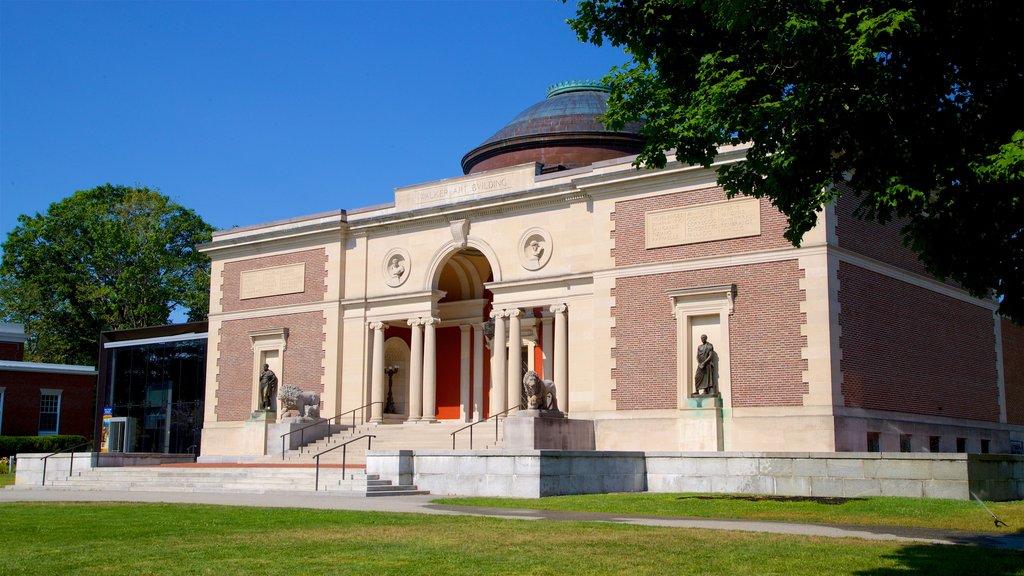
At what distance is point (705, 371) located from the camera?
90.4 feet

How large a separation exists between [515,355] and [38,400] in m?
32.7

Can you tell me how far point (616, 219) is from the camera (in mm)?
30141

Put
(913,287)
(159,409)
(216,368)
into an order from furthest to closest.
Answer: (159,409) < (216,368) < (913,287)

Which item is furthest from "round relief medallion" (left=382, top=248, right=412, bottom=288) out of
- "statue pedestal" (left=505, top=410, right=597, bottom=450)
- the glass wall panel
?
the glass wall panel

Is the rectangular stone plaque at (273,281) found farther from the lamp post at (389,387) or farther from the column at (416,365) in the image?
the column at (416,365)

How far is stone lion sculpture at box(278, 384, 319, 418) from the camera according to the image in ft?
111

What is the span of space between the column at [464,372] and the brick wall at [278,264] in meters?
4.99

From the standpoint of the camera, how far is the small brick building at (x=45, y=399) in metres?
53.0

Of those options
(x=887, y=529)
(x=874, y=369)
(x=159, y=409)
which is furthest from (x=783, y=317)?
(x=159, y=409)

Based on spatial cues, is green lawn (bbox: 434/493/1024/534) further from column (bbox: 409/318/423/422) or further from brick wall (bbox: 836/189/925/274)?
column (bbox: 409/318/423/422)

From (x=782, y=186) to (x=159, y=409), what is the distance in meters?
A: 35.5

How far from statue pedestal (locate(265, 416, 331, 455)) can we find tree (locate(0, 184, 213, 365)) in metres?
27.6

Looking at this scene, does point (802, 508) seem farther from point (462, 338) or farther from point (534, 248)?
point (462, 338)

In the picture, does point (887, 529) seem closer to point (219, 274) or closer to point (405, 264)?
point (405, 264)
